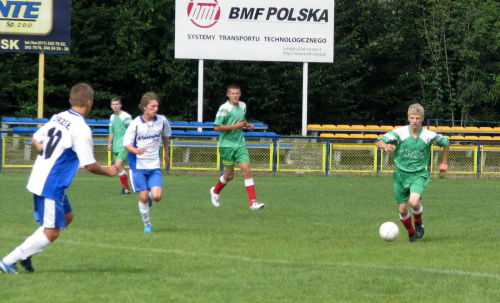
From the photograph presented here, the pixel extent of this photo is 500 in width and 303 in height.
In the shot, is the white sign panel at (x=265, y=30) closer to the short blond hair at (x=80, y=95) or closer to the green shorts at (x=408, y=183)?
the green shorts at (x=408, y=183)

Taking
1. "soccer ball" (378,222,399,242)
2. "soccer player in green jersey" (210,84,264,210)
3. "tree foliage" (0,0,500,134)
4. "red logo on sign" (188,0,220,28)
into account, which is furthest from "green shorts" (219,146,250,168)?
"tree foliage" (0,0,500,134)

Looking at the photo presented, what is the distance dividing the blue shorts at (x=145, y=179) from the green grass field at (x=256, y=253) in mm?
601

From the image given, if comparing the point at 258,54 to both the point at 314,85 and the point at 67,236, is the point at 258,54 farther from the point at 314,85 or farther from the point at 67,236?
the point at 67,236

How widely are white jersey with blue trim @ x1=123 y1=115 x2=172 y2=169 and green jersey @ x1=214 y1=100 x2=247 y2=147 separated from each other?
270 cm

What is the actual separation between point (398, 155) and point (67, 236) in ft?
13.5

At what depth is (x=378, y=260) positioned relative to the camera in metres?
8.78

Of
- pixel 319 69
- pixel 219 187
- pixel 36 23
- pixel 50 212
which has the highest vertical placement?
pixel 36 23

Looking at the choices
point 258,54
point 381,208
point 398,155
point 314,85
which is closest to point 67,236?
point 398,155

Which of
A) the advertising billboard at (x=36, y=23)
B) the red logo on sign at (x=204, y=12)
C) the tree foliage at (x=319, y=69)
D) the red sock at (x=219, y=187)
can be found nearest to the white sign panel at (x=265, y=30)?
the red logo on sign at (x=204, y=12)

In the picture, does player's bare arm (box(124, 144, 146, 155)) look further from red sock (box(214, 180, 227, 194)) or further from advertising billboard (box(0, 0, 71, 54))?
advertising billboard (box(0, 0, 71, 54))

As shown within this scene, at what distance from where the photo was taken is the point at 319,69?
4062cm

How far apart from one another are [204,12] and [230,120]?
17.4 m

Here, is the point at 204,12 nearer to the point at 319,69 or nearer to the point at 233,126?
the point at 319,69

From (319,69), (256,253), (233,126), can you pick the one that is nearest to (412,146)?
(256,253)
